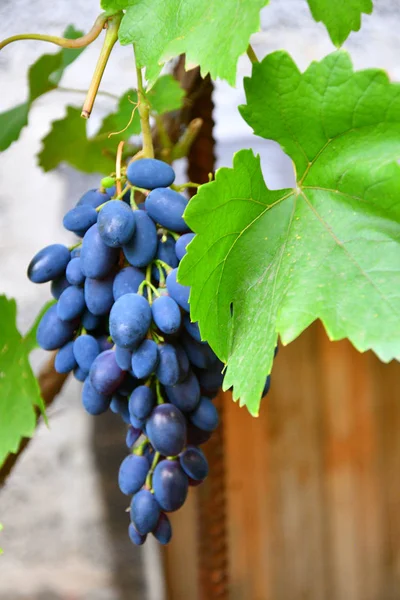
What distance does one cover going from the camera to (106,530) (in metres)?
1.16

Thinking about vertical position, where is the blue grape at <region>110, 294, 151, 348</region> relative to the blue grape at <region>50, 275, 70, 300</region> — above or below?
below

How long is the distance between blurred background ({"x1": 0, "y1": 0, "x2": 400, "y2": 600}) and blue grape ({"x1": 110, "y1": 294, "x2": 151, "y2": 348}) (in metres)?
0.55

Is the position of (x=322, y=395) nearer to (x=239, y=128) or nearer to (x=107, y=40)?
(x=239, y=128)

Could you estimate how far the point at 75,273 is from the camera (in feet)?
1.44

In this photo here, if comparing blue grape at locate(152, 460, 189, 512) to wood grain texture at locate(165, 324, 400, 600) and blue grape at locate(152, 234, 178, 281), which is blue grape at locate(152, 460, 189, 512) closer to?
blue grape at locate(152, 234, 178, 281)

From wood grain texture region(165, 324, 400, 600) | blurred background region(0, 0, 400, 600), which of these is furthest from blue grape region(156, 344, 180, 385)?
wood grain texture region(165, 324, 400, 600)

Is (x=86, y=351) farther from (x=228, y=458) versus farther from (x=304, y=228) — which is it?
(x=228, y=458)

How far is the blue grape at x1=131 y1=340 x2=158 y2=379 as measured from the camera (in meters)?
0.39

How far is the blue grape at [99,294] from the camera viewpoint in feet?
1.38

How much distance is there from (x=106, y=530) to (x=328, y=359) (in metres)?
0.67

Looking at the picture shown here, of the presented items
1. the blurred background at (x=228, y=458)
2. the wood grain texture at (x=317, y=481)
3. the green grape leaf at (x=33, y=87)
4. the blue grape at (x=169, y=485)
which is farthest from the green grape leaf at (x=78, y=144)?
the wood grain texture at (x=317, y=481)

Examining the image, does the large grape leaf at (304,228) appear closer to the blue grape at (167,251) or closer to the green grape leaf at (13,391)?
the blue grape at (167,251)

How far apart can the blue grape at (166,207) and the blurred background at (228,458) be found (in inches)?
21.9

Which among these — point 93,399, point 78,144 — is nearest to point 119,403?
point 93,399
